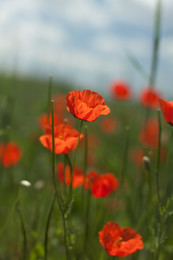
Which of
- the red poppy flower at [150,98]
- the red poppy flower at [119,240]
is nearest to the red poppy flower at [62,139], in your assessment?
the red poppy flower at [119,240]

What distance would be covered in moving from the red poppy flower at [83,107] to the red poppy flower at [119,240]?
1.07 ft

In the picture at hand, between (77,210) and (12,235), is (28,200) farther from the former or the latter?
(12,235)

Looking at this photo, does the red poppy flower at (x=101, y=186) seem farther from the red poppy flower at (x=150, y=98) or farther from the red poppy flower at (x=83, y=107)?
the red poppy flower at (x=150, y=98)

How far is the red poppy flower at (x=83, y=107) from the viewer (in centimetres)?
99

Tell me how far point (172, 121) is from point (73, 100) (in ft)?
1.04

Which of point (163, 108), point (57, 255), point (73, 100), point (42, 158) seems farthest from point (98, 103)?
point (42, 158)

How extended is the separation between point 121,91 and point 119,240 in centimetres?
420

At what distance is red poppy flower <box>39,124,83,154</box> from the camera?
1.04 m

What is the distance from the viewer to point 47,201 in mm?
2006

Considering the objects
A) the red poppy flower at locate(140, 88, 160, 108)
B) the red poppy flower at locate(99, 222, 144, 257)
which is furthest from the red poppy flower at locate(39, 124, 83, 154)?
the red poppy flower at locate(140, 88, 160, 108)

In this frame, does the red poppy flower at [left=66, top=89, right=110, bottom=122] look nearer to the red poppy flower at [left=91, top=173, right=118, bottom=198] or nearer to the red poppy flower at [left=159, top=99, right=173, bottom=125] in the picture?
the red poppy flower at [left=159, top=99, right=173, bottom=125]

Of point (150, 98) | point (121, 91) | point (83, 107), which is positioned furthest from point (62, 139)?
point (121, 91)

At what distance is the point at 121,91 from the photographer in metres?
5.05

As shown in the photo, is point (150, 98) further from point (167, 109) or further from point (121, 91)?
point (167, 109)
